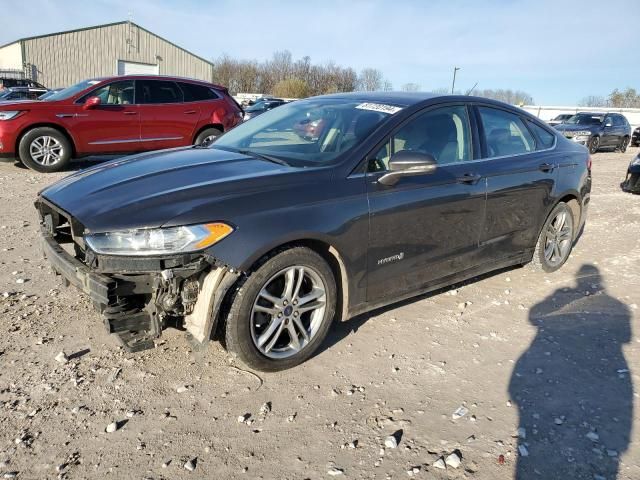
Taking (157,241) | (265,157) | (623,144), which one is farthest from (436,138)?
(623,144)

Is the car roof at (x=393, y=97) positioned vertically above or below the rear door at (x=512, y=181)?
above

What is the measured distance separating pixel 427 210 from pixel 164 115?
7399mm

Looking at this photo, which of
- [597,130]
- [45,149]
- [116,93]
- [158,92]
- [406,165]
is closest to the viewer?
[406,165]

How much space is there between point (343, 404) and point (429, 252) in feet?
4.38

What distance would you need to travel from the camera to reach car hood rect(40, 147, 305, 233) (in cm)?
262

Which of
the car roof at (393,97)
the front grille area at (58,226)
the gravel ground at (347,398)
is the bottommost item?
the gravel ground at (347,398)

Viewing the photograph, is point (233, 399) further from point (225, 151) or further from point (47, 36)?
point (47, 36)

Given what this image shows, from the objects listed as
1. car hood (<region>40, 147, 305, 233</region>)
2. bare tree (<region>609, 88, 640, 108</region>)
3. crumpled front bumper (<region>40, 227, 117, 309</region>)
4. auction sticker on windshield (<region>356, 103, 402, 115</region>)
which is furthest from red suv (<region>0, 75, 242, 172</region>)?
bare tree (<region>609, 88, 640, 108</region>)

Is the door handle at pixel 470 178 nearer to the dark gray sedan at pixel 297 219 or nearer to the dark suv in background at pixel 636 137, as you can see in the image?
the dark gray sedan at pixel 297 219

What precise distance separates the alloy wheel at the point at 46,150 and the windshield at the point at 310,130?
18.6 feet

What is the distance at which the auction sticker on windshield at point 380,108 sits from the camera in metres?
3.56

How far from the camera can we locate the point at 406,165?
315 cm

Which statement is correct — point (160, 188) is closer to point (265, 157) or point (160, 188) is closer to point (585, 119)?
point (265, 157)

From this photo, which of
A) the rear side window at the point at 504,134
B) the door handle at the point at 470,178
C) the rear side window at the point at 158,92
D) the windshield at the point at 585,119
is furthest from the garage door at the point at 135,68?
the door handle at the point at 470,178
